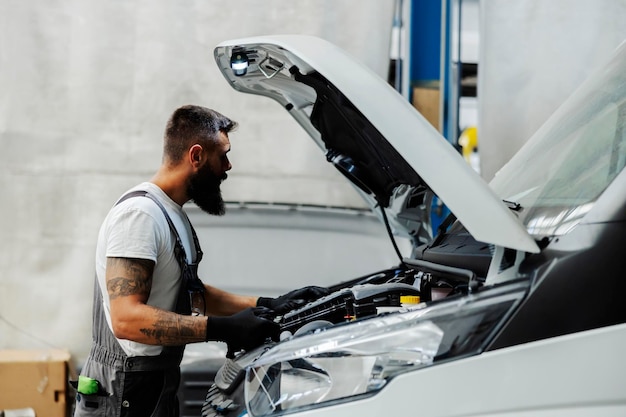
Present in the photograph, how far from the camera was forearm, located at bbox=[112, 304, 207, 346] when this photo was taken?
1954 mm

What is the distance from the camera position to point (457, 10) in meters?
4.87

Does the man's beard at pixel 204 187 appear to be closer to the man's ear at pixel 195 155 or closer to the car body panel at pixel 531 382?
the man's ear at pixel 195 155

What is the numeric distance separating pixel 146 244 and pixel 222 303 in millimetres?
653

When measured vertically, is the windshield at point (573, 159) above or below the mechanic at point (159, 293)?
above

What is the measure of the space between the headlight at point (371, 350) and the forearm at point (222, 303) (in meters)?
1.07

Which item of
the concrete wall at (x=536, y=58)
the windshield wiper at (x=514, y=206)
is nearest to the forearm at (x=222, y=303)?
the windshield wiper at (x=514, y=206)

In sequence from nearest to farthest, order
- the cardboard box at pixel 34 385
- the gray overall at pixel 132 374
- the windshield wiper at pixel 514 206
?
1. the windshield wiper at pixel 514 206
2. the gray overall at pixel 132 374
3. the cardboard box at pixel 34 385

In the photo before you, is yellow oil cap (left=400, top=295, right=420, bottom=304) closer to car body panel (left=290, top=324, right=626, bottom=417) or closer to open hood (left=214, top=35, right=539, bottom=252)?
open hood (left=214, top=35, right=539, bottom=252)

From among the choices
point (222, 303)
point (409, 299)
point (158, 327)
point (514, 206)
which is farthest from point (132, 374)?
point (514, 206)

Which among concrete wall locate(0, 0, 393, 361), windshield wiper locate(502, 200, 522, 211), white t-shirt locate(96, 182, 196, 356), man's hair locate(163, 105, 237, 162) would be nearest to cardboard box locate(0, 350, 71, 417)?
concrete wall locate(0, 0, 393, 361)

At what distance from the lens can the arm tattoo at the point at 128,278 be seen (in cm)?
200

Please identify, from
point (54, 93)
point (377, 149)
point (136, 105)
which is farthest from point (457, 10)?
point (377, 149)

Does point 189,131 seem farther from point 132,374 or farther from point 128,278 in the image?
point 132,374

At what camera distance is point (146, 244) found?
2043mm
